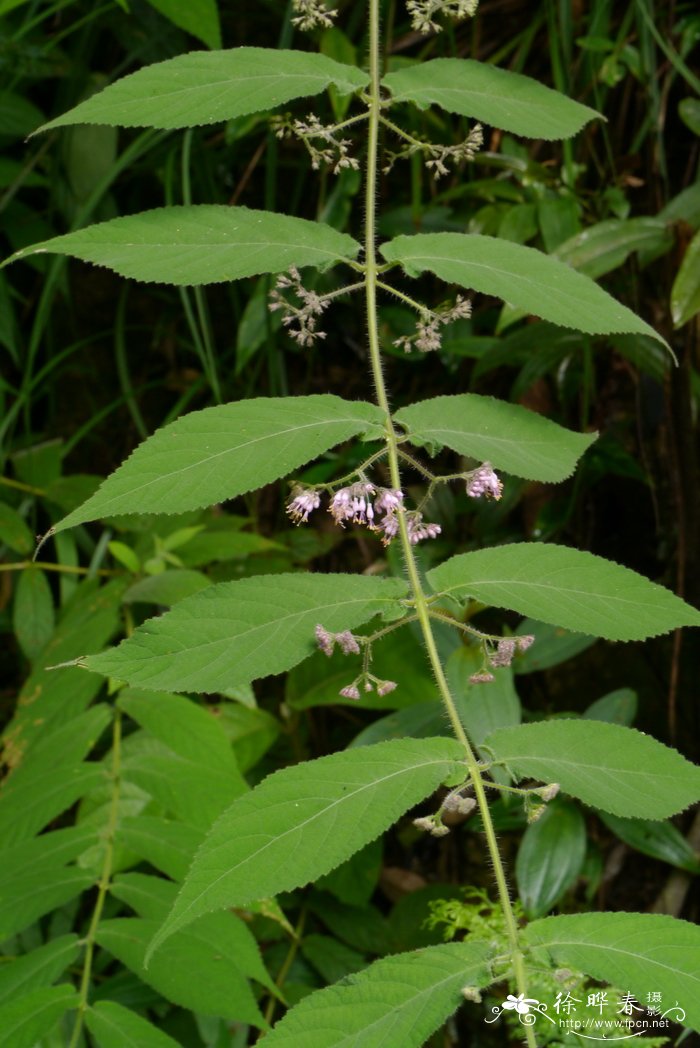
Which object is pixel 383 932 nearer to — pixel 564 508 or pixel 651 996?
pixel 564 508

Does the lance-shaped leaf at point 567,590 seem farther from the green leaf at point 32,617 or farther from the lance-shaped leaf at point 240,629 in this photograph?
the green leaf at point 32,617

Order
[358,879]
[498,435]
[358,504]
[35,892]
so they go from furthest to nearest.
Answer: [358,879], [35,892], [498,435], [358,504]

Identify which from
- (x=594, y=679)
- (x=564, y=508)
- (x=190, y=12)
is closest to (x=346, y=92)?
(x=190, y=12)

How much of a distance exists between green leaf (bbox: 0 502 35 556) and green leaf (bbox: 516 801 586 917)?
1.09 metres

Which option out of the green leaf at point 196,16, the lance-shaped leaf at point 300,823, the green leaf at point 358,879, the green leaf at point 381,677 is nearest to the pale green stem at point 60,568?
the green leaf at point 381,677

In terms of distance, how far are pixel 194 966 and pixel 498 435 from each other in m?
0.67

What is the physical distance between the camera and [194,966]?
3.76 feet

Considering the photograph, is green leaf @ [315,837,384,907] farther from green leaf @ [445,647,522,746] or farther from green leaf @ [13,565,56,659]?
green leaf @ [13,565,56,659]

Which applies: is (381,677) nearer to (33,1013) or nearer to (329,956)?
(329,956)

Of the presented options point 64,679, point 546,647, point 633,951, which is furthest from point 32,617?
point 633,951

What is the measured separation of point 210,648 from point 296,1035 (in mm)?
338

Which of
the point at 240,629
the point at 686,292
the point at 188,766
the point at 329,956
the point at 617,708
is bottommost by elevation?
the point at 329,956

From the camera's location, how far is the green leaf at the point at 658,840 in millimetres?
1801

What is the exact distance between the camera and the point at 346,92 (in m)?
1.29
